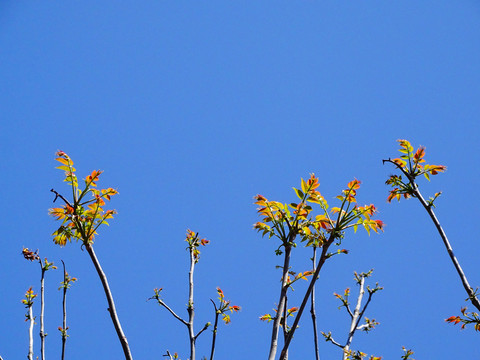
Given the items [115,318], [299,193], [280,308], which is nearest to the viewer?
[115,318]

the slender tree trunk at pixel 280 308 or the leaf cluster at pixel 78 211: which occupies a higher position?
the leaf cluster at pixel 78 211

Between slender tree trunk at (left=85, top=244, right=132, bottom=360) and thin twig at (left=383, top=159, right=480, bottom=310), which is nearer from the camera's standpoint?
slender tree trunk at (left=85, top=244, right=132, bottom=360)

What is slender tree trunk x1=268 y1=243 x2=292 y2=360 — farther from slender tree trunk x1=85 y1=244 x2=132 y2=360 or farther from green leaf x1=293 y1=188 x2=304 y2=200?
slender tree trunk x1=85 y1=244 x2=132 y2=360

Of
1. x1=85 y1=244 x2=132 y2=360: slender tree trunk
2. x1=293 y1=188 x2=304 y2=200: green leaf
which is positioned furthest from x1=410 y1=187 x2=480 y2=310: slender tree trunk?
x1=85 y1=244 x2=132 y2=360: slender tree trunk

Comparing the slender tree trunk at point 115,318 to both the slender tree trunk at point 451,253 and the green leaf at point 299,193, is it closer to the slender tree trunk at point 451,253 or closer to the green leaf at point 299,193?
the green leaf at point 299,193

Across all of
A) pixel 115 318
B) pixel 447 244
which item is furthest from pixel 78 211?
pixel 447 244

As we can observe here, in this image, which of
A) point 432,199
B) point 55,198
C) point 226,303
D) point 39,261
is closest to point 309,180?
point 432,199

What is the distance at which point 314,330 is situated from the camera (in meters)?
4.28

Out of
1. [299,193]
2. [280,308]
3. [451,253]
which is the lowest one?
[280,308]

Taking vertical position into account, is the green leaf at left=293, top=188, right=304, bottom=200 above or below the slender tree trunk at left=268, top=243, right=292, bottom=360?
above

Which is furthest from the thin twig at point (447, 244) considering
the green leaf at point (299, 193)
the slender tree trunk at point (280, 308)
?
the slender tree trunk at point (280, 308)

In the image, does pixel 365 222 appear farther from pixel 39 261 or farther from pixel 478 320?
pixel 39 261

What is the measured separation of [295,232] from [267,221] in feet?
0.94

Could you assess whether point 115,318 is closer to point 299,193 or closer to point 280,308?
point 280,308
